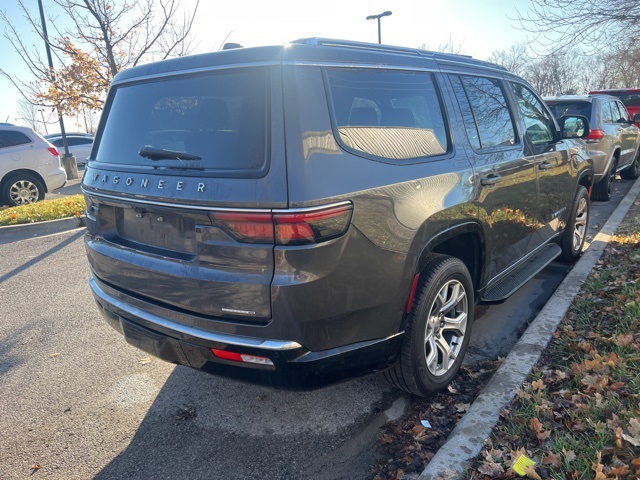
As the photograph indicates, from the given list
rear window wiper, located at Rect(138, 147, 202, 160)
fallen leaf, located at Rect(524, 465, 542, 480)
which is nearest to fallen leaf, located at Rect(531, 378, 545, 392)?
fallen leaf, located at Rect(524, 465, 542, 480)

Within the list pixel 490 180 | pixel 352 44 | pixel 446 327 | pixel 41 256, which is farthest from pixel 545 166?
pixel 41 256

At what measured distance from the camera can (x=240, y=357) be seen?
2271 millimetres

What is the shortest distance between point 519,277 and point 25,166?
407 inches

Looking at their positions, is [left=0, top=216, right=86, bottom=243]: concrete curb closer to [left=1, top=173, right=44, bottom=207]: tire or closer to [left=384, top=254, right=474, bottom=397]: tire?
[left=1, top=173, right=44, bottom=207]: tire

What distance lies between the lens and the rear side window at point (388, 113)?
7.88 feet

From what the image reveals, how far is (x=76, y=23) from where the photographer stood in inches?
376

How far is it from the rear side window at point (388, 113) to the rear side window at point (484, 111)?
13.1 inches

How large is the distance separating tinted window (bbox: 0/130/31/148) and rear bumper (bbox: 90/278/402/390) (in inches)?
379

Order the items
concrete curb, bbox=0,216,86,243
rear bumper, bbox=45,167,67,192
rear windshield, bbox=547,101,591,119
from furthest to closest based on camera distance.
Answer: rear bumper, bbox=45,167,67,192, rear windshield, bbox=547,101,591,119, concrete curb, bbox=0,216,86,243

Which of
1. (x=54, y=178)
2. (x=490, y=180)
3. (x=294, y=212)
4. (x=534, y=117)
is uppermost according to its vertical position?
(x=534, y=117)

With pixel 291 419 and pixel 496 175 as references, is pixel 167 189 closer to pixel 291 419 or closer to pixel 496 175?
pixel 291 419

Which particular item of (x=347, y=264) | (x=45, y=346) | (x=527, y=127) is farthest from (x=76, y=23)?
(x=347, y=264)

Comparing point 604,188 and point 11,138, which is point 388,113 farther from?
point 11,138

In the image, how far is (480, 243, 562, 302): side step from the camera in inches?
139
